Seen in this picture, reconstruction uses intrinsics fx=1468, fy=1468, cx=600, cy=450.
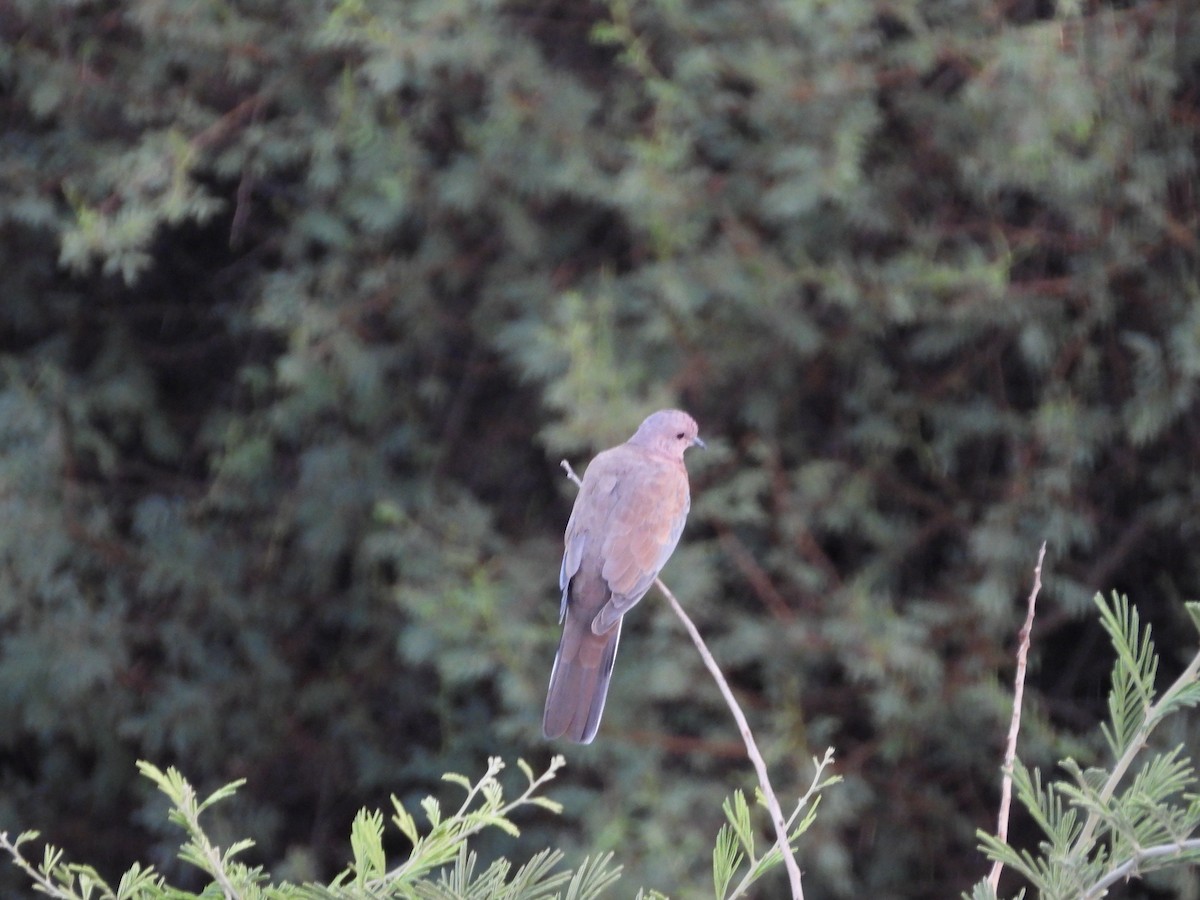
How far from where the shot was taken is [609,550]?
10.8 ft

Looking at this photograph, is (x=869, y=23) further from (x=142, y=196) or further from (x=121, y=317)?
(x=121, y=317)

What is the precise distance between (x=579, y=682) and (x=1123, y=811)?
170 cm

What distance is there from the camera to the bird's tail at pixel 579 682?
2.95 metres

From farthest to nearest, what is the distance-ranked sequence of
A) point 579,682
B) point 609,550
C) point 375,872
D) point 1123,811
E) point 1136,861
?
point 609,550 < point 579,682 < point 375,872 < point 1123,811 < point 1136,861

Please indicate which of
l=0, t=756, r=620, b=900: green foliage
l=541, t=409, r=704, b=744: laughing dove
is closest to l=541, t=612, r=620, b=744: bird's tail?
l=541, t=409, r=704, b=744: laughing dove

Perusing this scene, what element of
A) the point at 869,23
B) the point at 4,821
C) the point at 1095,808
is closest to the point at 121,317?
the point at 4,821

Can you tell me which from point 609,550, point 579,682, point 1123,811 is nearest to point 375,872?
point 1123,811

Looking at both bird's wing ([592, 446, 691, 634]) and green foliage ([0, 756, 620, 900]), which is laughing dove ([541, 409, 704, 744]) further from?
green foliage ([0, 756, 620, 900])

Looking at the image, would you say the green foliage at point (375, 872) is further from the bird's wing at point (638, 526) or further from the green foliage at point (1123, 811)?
the bird's wing at point (638, 526)

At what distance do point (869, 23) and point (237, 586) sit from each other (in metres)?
2.85

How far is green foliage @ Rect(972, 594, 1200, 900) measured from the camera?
4.43 ft

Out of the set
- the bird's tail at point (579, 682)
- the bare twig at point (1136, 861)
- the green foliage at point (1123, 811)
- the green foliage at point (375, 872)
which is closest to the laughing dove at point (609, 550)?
the bird's tail at point (579, 682)

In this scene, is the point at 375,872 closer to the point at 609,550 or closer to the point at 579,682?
the point at 579,682

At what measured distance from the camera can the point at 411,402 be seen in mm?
4922
